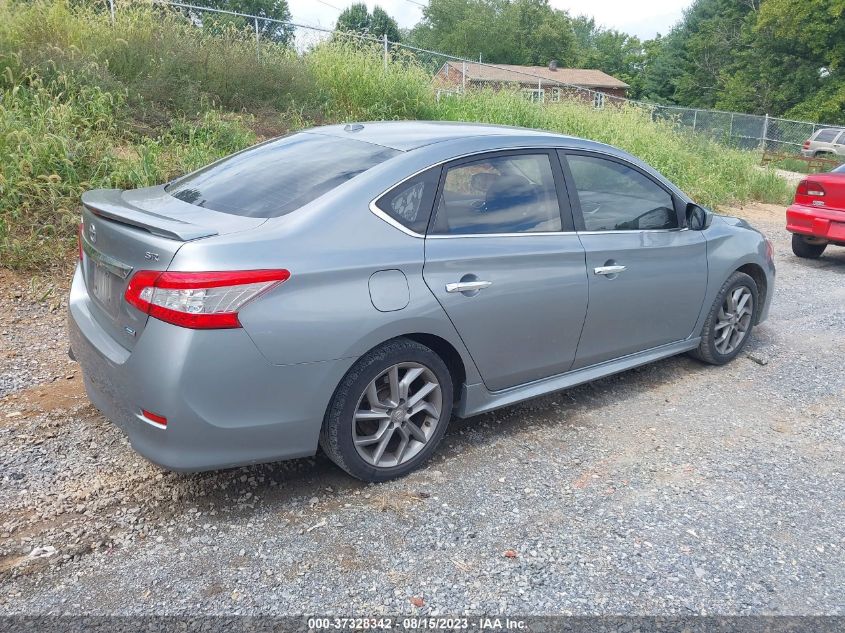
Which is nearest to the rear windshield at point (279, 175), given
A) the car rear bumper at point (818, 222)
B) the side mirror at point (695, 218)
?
the side mirror at point (695, 218)

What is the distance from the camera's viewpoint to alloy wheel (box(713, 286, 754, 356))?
5184 mm

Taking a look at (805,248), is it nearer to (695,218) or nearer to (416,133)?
(695,218)

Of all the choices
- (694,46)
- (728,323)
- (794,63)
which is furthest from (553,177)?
(694,46)

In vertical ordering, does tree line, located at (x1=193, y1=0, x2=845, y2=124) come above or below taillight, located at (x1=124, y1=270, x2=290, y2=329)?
above

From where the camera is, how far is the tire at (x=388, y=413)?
Answer: 318 centimetres

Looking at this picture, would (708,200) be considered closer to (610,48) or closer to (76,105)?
(76,105)

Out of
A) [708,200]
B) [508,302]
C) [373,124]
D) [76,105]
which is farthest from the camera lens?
[708,200]

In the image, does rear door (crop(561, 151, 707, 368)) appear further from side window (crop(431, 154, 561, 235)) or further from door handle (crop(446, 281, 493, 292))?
door handle (crop(446, 281, 493, 292))

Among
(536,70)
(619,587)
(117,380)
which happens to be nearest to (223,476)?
(117,380)

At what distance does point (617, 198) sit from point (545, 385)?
4.23 ft

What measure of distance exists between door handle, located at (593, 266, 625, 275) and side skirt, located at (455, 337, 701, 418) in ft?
1.90

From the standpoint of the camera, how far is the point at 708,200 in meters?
13.1

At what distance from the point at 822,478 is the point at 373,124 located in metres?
3.16

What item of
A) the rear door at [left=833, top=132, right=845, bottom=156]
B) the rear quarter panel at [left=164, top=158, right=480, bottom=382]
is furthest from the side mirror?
the rear door at [left=833, top=132, right=845, bottom=156]
